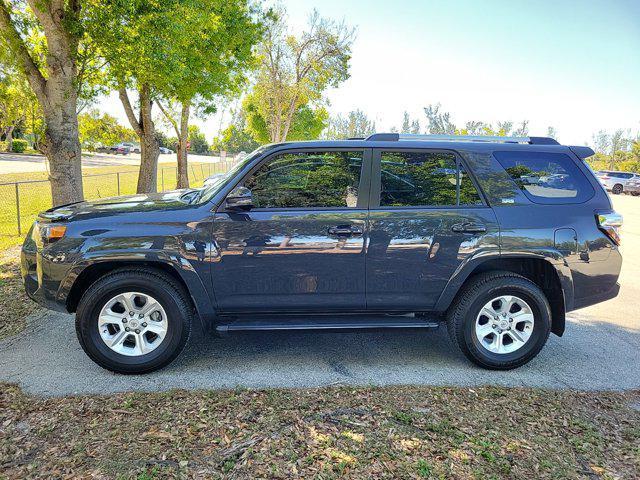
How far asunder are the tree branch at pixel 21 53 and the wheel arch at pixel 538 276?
21.1 feet

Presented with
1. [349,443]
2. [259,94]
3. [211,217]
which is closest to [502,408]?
[349,443]

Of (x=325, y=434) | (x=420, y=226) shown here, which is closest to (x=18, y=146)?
(x=420, y=226)

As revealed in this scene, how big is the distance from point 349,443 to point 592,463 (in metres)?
1.45

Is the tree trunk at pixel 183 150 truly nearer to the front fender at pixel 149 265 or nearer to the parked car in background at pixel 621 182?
the front fender at pixel 149 265

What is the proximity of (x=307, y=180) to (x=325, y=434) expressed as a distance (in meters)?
1.98

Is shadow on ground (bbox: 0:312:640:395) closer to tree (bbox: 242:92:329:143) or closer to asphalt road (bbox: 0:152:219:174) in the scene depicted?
asphalt road (bbox: 0:152:219:174)

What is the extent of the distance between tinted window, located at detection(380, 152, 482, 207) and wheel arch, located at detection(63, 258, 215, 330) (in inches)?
67.1

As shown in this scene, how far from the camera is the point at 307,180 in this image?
12.4ft

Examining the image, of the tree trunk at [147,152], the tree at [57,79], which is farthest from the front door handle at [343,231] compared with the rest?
the tree trunk at [147,152]

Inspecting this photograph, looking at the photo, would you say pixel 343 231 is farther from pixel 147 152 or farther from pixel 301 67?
pixel 301 67

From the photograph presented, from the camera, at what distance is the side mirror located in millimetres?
3578

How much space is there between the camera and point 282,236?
362 cm

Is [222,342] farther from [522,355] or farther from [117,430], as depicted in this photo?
[522,355]

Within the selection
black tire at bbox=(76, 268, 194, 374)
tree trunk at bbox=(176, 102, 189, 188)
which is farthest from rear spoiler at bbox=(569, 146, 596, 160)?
tree trunk at bbox=(176, 102, 189, 188)
